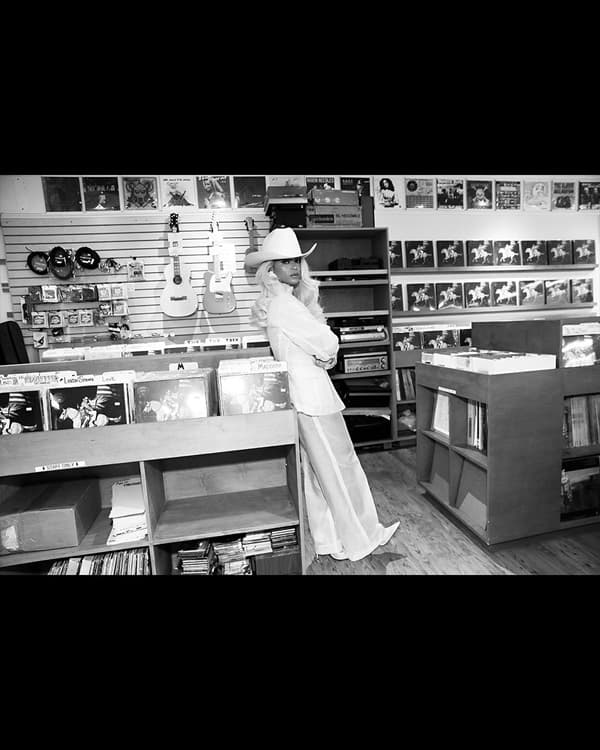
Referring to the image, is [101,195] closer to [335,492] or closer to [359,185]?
[359,185]

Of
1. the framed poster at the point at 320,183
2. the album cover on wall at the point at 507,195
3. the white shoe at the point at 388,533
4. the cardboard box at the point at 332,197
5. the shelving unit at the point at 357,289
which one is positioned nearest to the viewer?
the white shoe at the point at 388,533

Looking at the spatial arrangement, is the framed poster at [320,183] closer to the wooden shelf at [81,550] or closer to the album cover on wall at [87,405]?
the album cover on wall at [87,405]

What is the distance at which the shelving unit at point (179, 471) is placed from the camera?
5.60 feet

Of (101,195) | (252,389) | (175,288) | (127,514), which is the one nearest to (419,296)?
(175,288)

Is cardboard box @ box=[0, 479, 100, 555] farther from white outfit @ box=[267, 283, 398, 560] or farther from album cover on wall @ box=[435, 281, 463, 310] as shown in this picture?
album cover on wall @ box=[435, 281, 463, 310]

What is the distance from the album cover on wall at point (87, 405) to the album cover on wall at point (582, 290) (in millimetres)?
5601

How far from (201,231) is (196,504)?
11.1ft

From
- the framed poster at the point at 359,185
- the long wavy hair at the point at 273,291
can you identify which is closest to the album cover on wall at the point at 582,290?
the framed poster at the point at 359,185

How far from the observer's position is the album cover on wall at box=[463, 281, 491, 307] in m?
5.23

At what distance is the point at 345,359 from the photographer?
4434 millimetres

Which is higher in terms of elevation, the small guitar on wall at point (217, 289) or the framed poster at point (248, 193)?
the framed poster at point (248, 193)

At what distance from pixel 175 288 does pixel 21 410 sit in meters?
3.05

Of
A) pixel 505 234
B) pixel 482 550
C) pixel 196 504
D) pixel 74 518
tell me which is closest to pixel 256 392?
pixel 196 504

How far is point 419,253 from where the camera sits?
16.7 ft
